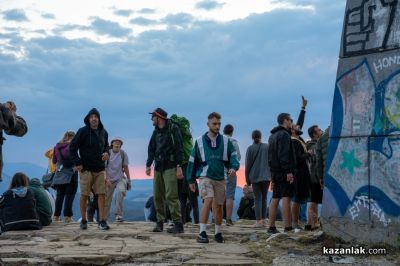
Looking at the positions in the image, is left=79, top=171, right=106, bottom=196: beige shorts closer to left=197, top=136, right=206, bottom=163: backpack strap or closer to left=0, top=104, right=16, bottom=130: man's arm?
left=197, top=136, right=206, bottom=163: backpack strap

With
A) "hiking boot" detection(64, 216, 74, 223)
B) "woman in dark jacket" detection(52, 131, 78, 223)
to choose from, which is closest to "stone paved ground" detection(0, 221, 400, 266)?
"woman in dark jacket" detection(52, 131, 78, 223)

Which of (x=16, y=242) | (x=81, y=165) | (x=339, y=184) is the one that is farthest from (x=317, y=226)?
(x=16, y=242)

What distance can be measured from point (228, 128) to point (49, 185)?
4701 mm

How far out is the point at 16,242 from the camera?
27.8 feet

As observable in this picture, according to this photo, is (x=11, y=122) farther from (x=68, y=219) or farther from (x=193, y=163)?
(x=68, y=219)

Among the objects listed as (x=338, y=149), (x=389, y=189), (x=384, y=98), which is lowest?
(x=389, y=189)

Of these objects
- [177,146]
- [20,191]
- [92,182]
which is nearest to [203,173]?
[177,146]

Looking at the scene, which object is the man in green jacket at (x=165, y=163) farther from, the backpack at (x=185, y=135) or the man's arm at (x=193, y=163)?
the backpack at (x=185, y=135)

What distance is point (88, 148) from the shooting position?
10211 mm

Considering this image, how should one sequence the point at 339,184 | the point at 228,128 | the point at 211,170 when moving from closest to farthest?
the point at 339,184 < the point at 211,170 < the point at 228,128

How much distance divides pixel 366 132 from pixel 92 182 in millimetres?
5146

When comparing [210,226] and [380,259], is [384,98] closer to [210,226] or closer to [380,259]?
[380,259]

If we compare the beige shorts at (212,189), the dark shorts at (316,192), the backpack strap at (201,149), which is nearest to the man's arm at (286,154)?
the dark shorts at (316,192)

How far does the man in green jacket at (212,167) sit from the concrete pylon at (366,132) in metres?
1.57
